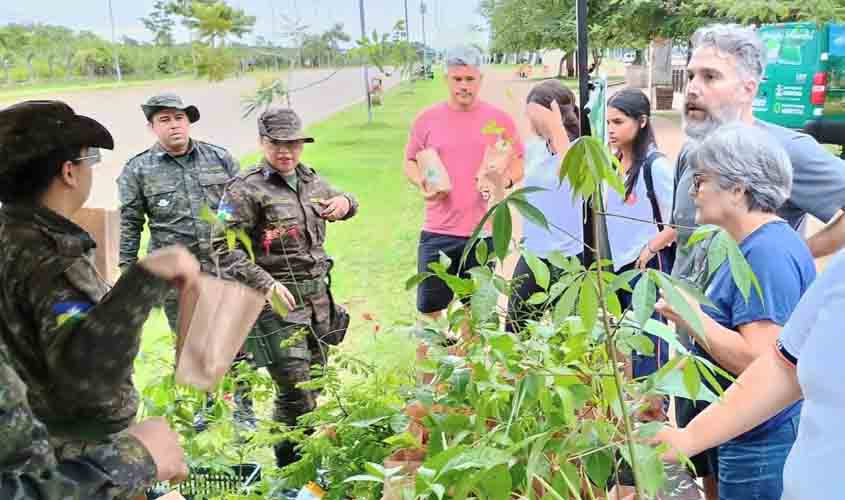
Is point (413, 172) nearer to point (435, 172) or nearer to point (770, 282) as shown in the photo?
point (435, 172)

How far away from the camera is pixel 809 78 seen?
340 inches

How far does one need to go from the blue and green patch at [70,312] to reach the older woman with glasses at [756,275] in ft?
3.34

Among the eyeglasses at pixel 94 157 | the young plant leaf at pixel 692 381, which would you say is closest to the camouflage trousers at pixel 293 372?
the eyeglasses at pixel 94 157

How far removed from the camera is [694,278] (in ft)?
5.90

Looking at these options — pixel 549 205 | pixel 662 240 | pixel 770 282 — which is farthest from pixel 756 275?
pixel 549 205

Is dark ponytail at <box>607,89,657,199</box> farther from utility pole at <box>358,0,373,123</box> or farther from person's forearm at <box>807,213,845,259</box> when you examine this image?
utility pole at <box>358,0,373,123</box>

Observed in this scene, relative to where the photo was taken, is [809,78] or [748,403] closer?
[748,403]

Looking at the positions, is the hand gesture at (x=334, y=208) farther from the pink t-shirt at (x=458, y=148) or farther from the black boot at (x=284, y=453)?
the black boot at (x=284, y=453)

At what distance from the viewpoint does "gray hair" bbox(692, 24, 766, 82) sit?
2180 millimetres

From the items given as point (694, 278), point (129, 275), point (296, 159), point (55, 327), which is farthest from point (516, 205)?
point (296, 159)

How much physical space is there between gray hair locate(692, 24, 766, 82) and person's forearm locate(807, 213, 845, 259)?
46 cm

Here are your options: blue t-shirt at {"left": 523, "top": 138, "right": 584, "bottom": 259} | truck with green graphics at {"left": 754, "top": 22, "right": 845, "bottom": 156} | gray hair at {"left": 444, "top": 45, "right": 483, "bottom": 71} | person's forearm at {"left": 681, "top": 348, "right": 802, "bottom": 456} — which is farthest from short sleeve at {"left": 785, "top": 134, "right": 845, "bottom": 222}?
truck with green graphics at {"left": 754, "top": 22, "right": 845, "bottom": 156}

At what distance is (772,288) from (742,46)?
3.02 ft

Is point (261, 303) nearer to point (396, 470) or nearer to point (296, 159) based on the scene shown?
point (396, 470)
